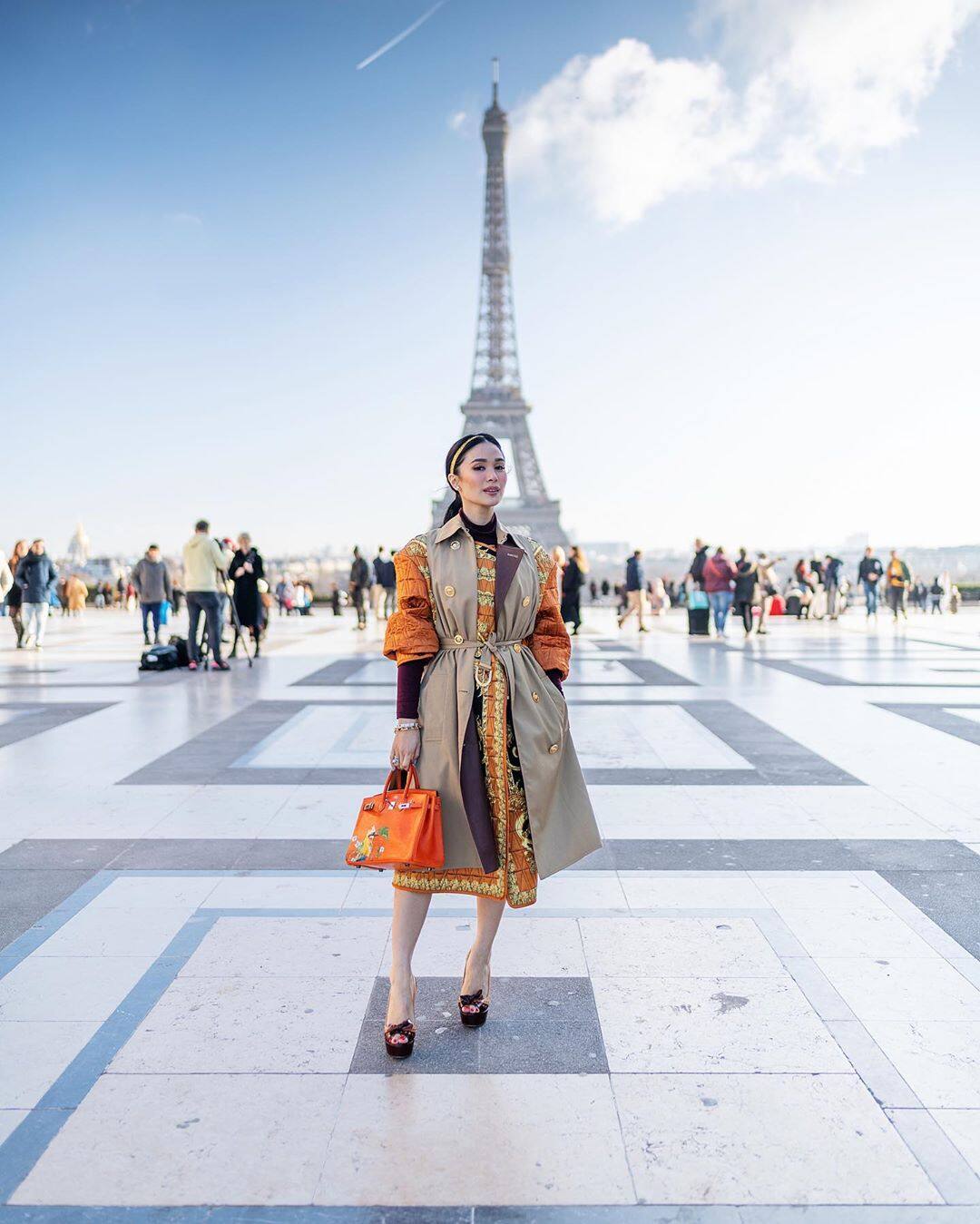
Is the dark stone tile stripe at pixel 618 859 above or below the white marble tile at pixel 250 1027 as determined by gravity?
above

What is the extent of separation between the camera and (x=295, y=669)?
11758mm

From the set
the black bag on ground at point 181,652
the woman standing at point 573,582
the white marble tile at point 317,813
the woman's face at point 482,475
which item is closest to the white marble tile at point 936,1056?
the woman's face at point 482,475

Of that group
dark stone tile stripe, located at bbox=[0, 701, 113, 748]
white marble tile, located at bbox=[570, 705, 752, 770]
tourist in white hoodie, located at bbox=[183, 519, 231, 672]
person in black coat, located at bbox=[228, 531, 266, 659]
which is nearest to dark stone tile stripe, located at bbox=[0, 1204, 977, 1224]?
white marble tile, located at bbox=[570, 705, 752, 770]

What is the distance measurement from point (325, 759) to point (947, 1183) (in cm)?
463

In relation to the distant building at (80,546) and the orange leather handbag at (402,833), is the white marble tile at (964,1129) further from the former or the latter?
the distant building at (80,546)

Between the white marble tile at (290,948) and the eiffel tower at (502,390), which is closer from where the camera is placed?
the white marble tile at (290,948)

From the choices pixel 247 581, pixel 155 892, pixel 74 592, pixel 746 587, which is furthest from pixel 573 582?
pixel 74 592

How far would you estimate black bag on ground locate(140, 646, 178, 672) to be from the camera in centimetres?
1153

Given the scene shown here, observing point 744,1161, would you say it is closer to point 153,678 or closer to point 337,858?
point 337,858

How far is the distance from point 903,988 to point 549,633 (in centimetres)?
142

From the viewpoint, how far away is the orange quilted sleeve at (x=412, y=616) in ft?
8.64

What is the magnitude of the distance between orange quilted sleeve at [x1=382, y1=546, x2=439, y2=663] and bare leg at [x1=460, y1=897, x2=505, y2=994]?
2.27 ft

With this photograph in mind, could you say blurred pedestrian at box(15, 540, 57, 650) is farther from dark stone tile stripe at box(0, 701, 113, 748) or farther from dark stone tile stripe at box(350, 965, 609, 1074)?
dark stone tile stripe at box(350, 965, 609, 1074)

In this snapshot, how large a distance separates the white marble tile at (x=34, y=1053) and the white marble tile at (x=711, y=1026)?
1.33 meters
